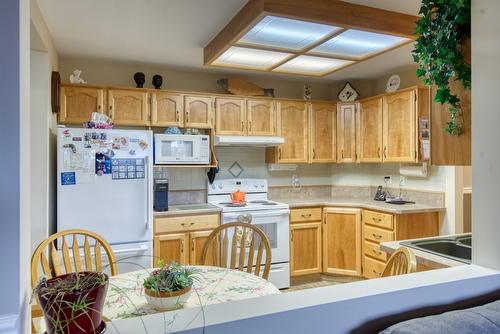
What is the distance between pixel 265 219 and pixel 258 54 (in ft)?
5.45

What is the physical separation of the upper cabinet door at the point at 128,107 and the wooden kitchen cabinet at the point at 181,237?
1.03 metres

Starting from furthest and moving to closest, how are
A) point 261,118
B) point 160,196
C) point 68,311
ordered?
1. point 261,118
2. point 160,196
3. point 68,311

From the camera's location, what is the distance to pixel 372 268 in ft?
11.6

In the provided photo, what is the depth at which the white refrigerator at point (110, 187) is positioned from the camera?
2697 millimetres

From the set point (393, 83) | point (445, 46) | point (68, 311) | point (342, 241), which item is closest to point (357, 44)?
point (445, 46)

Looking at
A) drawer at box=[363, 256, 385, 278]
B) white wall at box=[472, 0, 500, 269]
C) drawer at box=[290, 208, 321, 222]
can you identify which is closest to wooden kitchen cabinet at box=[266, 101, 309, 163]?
drawer at box=[290, 208, 321, 222]

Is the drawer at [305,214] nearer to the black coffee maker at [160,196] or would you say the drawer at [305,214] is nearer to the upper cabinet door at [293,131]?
the upper cabinet door at [293,131]

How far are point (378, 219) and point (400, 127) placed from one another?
997 mm

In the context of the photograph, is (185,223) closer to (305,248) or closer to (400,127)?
(305,248)

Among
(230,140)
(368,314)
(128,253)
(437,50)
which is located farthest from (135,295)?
(230,140)

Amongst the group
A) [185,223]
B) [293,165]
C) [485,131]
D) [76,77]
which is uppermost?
[76,77]

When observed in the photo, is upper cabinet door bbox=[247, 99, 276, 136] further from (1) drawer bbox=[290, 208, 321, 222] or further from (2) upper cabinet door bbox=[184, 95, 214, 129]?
(1) drawer bbox=[290, 208, 321, 222]

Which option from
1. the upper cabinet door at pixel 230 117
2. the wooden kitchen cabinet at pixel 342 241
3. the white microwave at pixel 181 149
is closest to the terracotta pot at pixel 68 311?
the white microwave at pixel 181 149

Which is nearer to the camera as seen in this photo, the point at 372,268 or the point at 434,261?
the point at 434,261
